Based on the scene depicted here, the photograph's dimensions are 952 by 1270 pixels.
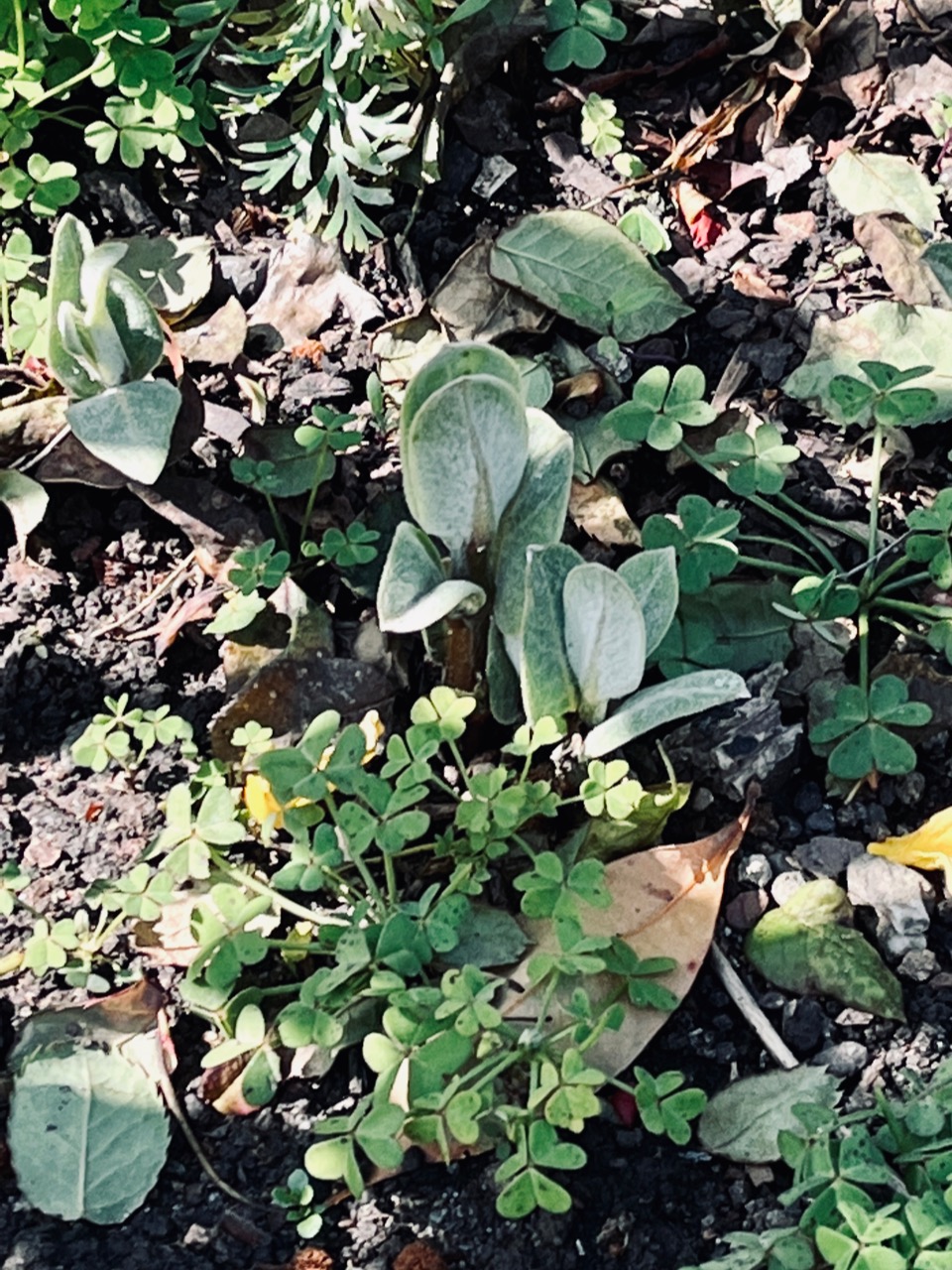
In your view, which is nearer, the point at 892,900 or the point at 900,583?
the point at 892,900

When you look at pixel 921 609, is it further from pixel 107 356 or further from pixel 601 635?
pixel 107 356

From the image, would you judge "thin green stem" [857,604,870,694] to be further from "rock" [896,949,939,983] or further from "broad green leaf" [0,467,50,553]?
"broad green leaf" [0,467,50,553]

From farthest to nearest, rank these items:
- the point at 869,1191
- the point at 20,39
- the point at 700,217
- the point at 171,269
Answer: the point at 700,217
the point at 171,269
the point at 20,39
the point at 869,1191

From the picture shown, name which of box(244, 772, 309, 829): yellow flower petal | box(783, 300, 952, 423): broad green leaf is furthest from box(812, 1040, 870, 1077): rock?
box(783, 300, 952, 423): broad green leaf

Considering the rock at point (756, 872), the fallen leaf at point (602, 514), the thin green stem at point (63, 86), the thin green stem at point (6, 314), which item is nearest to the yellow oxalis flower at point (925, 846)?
the rock at point (756, 872)

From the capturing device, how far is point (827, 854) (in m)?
2.12

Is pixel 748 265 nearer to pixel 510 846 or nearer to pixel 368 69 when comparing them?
pixel 368 69

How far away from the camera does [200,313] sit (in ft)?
8.92

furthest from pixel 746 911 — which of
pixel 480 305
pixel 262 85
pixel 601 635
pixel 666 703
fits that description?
pixel 262 85

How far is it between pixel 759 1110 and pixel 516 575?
77 centimetres

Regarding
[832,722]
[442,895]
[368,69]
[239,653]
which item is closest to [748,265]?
[368,69]

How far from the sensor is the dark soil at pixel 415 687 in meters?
1.80

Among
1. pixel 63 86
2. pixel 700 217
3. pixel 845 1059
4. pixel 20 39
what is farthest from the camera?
pixel 700 217

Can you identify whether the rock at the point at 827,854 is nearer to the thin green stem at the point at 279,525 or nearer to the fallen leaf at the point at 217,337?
the thin green stem at the point at 279,525
